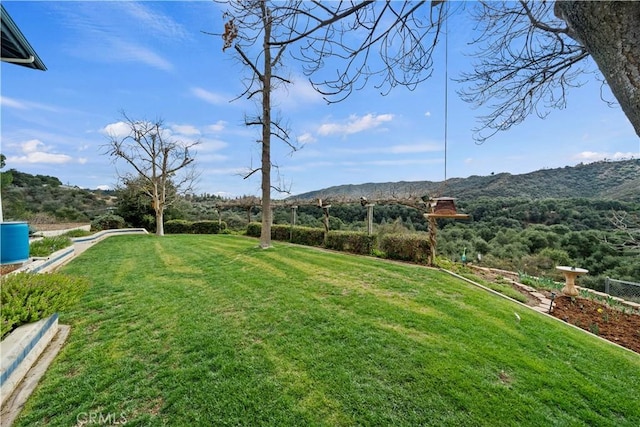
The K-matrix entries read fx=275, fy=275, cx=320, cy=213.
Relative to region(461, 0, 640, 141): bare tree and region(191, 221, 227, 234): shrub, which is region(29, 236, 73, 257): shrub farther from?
region(461, 0, 640, 141): bare tree

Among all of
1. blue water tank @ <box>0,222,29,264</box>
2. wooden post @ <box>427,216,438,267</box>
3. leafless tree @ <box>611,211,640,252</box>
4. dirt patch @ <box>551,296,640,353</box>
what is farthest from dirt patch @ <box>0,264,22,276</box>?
dirt patch @ <box>551,296,640,353</box>

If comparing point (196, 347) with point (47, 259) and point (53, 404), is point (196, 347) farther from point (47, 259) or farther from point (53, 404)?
point (47, 259)

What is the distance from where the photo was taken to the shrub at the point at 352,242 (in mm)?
8648

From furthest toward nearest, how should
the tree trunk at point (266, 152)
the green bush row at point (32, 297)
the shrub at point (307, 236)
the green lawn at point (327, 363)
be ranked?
the shrub at point (307, 236), the tree trunk at point (266, 152), the green bush row at point (32, 297), the green lawn at point (327, 363)

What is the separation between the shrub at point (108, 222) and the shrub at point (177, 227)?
2549mm

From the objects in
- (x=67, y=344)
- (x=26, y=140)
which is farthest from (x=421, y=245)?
(x=26, y=140)

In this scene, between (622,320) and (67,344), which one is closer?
(67,344)

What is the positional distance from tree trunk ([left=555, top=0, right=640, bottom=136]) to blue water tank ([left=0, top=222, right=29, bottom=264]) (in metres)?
7.45

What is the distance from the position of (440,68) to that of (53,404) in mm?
4366

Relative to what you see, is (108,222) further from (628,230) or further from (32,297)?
(628,230)

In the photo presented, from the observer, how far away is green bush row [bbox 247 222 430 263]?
Answer: 745cm

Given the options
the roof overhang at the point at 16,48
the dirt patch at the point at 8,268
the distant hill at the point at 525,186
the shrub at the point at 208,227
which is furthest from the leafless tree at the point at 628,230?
the shrub at the point at 208,227

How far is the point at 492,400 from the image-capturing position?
6.87 feet

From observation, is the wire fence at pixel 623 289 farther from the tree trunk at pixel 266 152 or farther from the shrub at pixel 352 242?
the tree trunk at pixel 266 152
